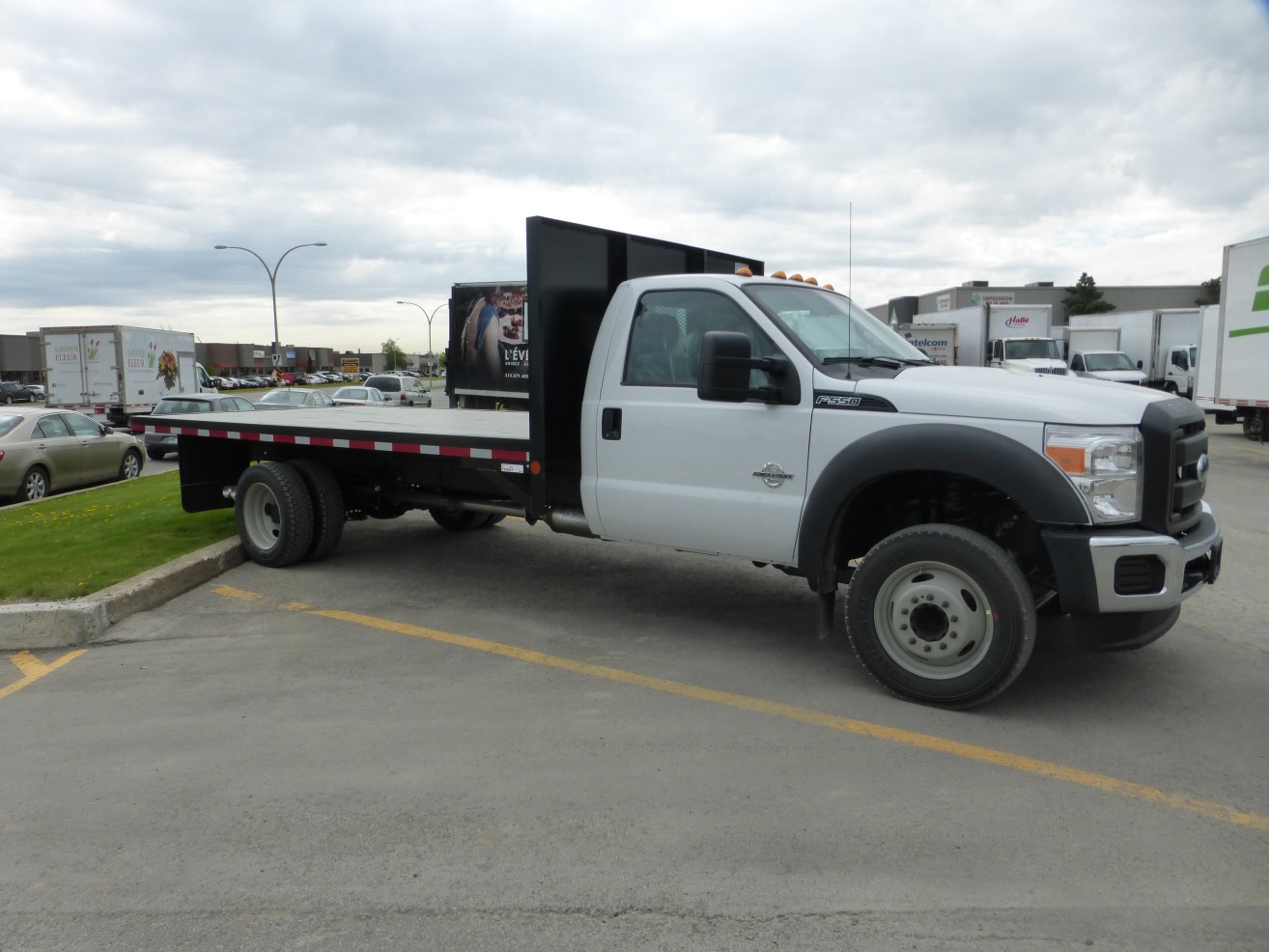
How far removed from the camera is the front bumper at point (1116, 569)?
171 inches

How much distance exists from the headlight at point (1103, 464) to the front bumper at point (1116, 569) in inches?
4.3

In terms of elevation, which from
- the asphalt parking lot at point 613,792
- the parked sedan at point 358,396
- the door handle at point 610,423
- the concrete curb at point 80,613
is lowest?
the asphalt parking lot at point 613,792

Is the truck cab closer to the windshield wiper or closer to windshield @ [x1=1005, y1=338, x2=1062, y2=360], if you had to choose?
windshield @ [x1=1005, y1=338, x2=1062, y2=360]

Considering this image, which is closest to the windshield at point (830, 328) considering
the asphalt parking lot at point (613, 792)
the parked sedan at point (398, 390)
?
the asphalt parking lot at point (613, 792)

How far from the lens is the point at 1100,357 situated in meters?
31.7

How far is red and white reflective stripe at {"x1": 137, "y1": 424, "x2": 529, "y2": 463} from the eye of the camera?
646 centimetres

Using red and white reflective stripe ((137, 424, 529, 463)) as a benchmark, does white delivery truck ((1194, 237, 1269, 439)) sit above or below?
above

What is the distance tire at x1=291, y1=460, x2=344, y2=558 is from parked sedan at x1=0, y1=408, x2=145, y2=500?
25.9 ft

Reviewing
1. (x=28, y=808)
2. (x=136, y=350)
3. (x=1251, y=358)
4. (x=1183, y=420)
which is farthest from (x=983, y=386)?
(x=136, y=350)

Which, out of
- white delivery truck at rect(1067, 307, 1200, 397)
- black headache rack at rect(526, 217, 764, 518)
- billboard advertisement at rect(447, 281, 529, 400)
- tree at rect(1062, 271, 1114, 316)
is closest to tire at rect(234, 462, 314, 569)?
black headache rack at rect(526, 217, 764, 518)

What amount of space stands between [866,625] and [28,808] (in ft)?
12.1

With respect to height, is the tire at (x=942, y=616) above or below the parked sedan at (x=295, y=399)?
below

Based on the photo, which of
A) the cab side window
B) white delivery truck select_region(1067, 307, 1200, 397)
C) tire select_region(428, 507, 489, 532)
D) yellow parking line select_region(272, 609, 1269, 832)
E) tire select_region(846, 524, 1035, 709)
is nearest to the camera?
yellow parking line select_region(272, 609, 1269, 832)

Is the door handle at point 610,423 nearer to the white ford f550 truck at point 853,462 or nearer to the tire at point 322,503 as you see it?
the white ford f550 truck at point 853,462
